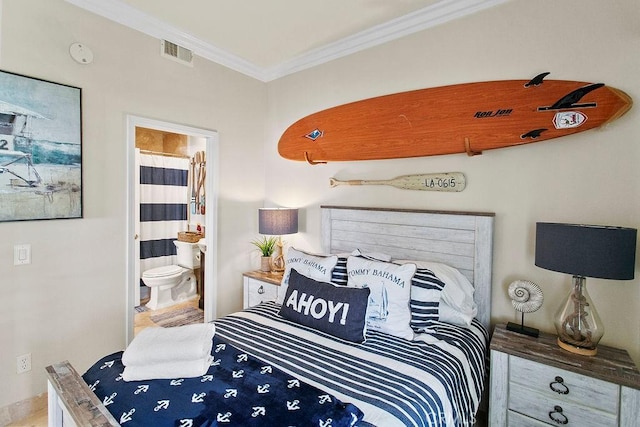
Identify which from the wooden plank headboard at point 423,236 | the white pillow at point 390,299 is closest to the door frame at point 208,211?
the wooden plank headboard at point 423,236

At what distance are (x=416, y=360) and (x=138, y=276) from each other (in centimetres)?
379

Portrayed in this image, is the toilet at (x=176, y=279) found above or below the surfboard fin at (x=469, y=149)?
below

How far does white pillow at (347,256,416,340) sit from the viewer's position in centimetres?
189

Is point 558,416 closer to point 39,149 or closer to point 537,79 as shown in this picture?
point 537,79

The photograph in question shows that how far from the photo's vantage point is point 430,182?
94.1 inches

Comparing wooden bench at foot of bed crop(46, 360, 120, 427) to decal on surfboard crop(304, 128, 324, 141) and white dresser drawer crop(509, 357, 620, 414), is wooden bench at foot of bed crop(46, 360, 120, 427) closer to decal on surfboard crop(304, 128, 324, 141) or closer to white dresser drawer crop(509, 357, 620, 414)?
white dresser drawer crop(509, 357, 620, 414)

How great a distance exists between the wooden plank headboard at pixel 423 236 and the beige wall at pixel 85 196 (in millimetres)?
1615

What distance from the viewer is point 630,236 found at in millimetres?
1488

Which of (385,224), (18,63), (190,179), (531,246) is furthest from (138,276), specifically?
(531,246)

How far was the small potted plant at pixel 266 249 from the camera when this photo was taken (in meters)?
3.22

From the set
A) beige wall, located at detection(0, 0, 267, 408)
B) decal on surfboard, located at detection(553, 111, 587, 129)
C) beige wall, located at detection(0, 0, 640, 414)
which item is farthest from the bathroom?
decal on surfboard, located at detection(553, 111, 587, 129)

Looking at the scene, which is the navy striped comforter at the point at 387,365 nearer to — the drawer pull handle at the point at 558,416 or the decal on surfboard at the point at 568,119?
the drawer pull handle at the point at 558,416

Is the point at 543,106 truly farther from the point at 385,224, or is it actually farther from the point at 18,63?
the point at 18,63

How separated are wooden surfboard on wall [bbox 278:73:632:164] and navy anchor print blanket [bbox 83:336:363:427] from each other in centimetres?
179
